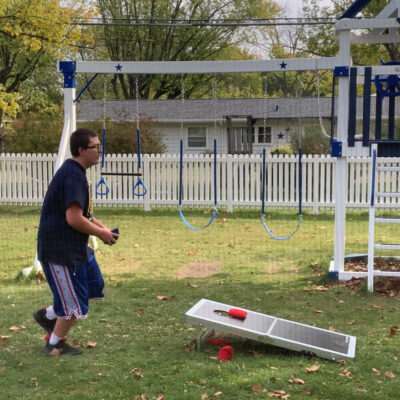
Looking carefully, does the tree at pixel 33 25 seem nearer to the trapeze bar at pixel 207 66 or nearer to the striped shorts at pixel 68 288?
the trapeze bar at pixel 207 66

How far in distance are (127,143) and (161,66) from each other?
31.8 feet

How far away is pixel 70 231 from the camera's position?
14.1 ft

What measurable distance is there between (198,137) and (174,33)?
1062 cm

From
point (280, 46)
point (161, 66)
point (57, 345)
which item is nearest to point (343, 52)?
point (161, 66)

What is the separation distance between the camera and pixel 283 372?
417 centimetres

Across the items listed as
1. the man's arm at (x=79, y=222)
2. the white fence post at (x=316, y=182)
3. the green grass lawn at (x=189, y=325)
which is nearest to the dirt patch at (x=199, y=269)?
the green grass lawn at (x=189, y=325)

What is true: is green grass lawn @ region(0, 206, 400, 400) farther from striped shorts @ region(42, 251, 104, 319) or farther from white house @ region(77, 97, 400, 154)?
white house @ region(77, 97, 400, 154)

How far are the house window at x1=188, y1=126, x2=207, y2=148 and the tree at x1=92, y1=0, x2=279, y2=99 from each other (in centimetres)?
869

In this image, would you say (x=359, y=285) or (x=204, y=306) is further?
(x=359, y=285)

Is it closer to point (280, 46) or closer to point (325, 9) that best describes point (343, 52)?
point (325, 9)

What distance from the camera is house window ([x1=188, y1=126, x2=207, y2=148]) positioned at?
32.1 m

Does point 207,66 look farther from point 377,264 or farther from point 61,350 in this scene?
point 61,350

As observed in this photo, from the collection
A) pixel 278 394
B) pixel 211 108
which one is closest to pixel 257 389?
pixel 278 394

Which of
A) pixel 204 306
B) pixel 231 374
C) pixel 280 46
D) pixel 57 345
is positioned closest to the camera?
pixel 231 374
